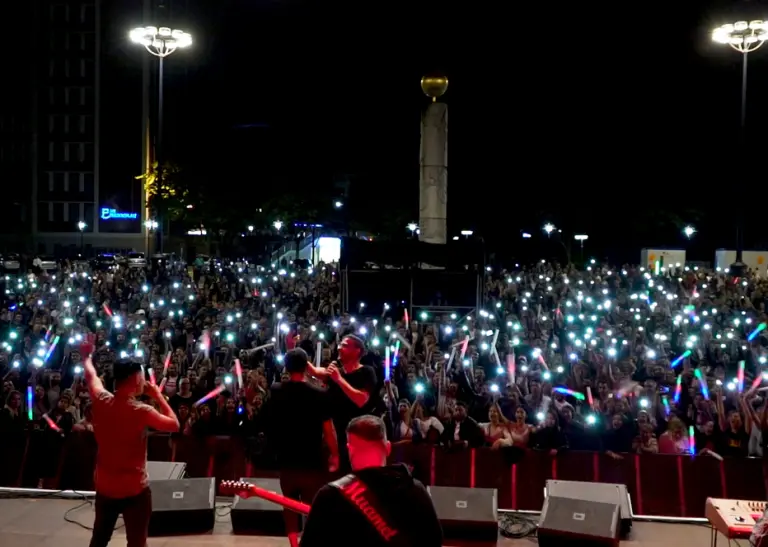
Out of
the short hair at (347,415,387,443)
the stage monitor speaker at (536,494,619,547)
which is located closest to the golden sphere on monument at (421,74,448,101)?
the stage monitor speaker at (536,494,619,547)

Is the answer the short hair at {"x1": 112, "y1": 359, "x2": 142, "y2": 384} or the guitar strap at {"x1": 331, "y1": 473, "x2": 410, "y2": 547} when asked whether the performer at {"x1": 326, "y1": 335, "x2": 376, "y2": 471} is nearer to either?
the short hair at {"x1": 112, "y1": 359, "x2": 142, "y2": 384}

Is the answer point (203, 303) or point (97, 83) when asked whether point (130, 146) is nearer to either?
point (97, 83)

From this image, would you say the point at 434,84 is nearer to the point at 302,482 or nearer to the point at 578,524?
the point at 578,524

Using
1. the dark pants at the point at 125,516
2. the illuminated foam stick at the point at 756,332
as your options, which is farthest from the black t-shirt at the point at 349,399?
the illuminated foam stick at the point at 756,332

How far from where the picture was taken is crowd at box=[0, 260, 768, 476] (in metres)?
8.66

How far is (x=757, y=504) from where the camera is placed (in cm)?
550

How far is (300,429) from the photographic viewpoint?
5.07m

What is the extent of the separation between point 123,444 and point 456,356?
27.8ft

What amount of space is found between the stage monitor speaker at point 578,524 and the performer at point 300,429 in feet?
6.45

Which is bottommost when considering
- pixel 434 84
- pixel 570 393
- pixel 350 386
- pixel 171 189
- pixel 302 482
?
pixel 570 393

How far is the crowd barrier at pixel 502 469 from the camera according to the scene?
Answer: 7562 millimetres

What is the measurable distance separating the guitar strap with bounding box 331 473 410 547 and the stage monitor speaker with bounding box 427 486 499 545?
3585 millimetres

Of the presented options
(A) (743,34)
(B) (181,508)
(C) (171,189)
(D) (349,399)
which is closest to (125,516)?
(D) (349,399)

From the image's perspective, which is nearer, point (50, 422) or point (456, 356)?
point (50, 422)
